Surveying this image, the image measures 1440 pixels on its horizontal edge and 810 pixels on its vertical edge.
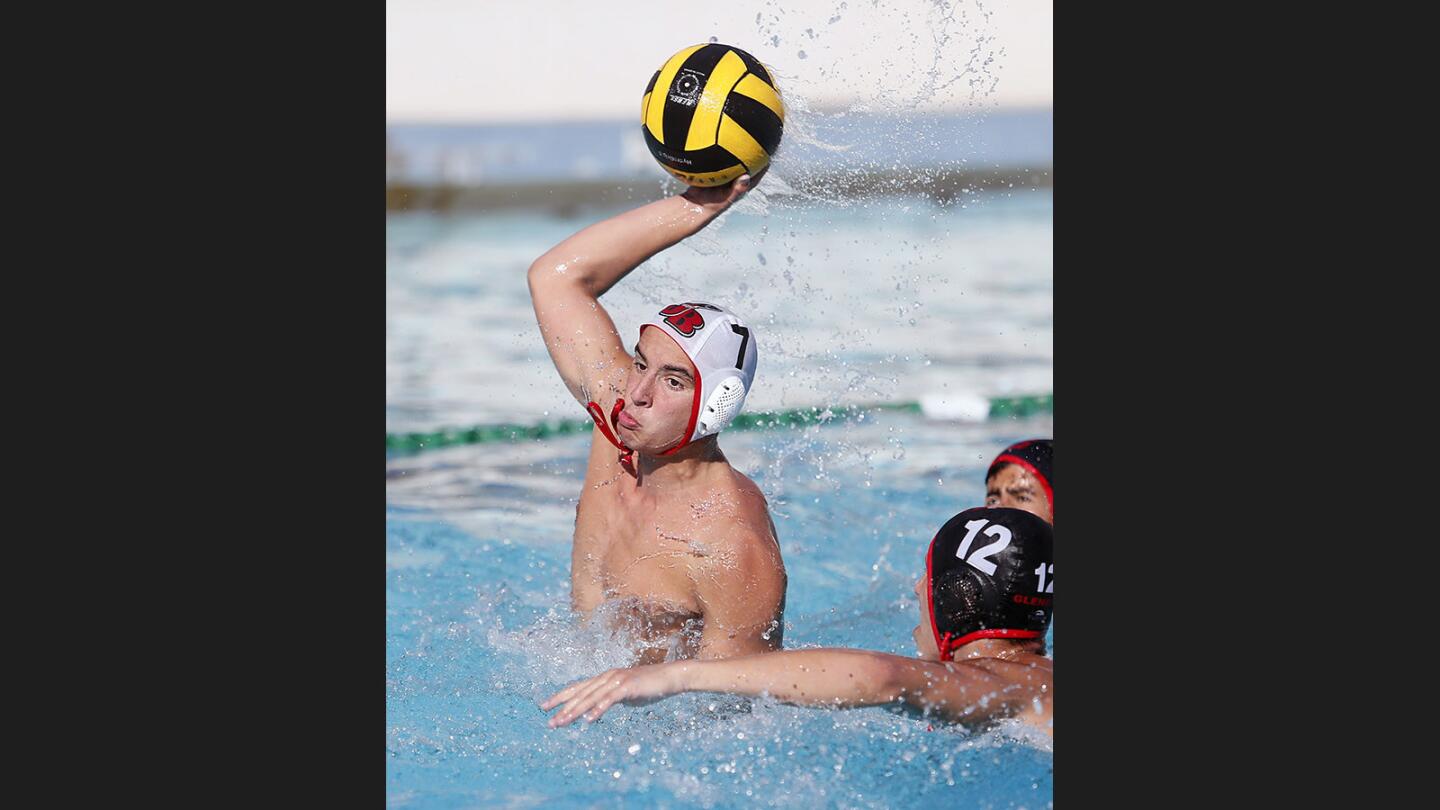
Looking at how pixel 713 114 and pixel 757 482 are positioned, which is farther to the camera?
pixel 757 482

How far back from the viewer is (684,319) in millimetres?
4238

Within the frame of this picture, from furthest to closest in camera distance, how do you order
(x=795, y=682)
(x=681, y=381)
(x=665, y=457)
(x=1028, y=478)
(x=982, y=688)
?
(x=1028, y=478) < (x=665, y=457) < (x=681, y=381) < (x=982, y=688) < (x=795, y=682)

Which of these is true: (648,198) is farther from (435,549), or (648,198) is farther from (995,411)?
(435,549)

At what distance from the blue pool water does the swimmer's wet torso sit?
0.23m

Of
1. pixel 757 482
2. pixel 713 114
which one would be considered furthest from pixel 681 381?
pixel 757 482

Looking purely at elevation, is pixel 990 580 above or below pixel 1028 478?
below

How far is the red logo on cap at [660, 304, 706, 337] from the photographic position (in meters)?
4.22

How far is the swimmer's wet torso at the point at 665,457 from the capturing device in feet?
13.9

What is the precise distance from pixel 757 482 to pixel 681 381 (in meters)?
2.84

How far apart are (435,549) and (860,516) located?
7.05 feet

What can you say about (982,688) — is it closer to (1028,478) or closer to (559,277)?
(1028,478)

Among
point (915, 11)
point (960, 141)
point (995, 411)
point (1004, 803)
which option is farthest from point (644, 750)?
point (995, 411)

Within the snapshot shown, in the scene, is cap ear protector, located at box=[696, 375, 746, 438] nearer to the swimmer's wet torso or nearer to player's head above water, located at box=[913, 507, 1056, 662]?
the swimmer's wet torso

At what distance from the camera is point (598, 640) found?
4.68 metres
